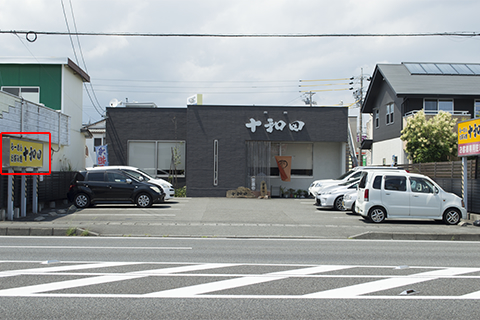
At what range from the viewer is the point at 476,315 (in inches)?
210

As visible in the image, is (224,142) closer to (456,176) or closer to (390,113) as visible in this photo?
(456,176)

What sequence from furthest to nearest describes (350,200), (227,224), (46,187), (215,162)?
1. (215,162)
2. (46,187)
3. (350,200)
4. (227,224)

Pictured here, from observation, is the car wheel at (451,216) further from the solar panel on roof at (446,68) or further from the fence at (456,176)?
the solar panel on roof at (446,68)

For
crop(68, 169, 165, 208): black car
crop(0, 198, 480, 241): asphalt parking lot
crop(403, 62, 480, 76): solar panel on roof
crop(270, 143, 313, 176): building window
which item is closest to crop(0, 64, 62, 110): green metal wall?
crop(68, 169, 165, 208): black car

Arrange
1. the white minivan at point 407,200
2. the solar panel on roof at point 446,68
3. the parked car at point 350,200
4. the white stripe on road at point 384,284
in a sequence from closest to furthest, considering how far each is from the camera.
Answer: the white stripe on road at point 384,284 < the white minivan at point 407,200 < the parked car at point 350,200 < the solar panel on roof at point 446,68

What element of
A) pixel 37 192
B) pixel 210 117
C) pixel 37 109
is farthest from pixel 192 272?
pixel 210 117

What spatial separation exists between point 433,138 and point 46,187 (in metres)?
19.5

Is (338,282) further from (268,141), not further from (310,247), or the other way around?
(268,141)

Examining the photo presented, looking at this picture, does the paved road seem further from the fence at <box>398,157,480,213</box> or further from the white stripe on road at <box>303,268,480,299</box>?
the fence at <box>398,157,480,213</box>

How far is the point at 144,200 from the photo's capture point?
18.4 m

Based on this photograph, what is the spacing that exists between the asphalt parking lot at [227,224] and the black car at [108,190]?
0.41 m

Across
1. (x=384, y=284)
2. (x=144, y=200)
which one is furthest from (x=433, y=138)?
(x=384, y=284)

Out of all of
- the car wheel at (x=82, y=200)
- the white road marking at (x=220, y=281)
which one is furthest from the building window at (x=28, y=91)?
the white road marking at (x=220, y=281)

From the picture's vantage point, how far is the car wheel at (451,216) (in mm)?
14664
